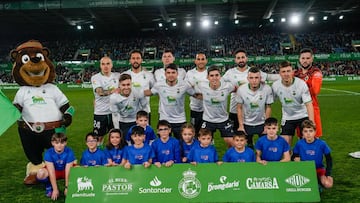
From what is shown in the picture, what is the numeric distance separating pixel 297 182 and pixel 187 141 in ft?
5.14

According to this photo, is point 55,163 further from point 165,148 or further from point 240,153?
point 240,153

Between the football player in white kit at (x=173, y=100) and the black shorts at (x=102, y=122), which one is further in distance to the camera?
the black shorts at (x=102, y=122)

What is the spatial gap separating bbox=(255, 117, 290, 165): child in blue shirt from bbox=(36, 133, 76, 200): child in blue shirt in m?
2.50

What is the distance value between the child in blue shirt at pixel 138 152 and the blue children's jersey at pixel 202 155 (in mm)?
527

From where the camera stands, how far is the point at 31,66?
17.8 feet

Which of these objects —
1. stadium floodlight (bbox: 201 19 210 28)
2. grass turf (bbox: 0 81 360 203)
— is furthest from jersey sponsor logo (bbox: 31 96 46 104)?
stadium floodlight (bbox: 201 19 210 28)

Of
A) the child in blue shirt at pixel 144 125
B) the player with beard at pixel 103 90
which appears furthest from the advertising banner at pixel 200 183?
the player with beard at pixel 103 90

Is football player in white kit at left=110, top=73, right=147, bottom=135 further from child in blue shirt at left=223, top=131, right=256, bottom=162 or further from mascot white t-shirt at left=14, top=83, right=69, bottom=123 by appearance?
child in blue shirt at left=223, top=131, right=256, bottom=162

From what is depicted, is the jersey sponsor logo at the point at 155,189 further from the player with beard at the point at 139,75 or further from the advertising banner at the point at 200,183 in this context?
the player with beard at the point at 139,75

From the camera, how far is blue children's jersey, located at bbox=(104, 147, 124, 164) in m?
5.07

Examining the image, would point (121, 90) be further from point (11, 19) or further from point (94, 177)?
point (11, 19)

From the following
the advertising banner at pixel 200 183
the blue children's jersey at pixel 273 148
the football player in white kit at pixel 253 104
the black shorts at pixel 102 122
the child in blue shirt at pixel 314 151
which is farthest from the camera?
the black shorts at pixel 102 122

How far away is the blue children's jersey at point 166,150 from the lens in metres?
5.08

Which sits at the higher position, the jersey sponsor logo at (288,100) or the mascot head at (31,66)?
the mascot head at (31,66)
